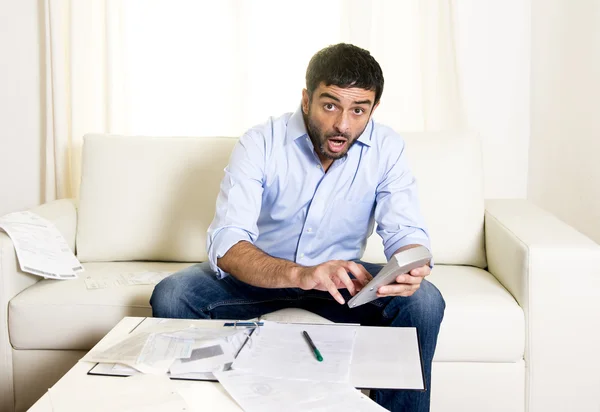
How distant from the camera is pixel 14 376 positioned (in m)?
1.95

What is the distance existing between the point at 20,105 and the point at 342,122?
6.13 feet

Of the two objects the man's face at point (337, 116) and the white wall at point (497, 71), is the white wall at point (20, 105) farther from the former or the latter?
the white wall at point (497, 71)

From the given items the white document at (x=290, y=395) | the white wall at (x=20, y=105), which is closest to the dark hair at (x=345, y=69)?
the white document at (x=290, y=395)

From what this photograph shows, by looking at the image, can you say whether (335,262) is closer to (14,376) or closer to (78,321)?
(78,321)

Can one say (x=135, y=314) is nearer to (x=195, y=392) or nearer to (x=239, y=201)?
(x=239, y=201)

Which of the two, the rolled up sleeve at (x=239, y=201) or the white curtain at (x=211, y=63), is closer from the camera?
the rolled up sleeve at (x=239, y=201)

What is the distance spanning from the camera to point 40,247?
6.77 feet

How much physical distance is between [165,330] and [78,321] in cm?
64

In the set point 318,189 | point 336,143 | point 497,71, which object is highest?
point 497,71

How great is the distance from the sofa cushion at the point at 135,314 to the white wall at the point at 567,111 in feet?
3.20

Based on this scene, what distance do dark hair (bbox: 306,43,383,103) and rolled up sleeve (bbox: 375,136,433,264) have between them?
0.21 metres

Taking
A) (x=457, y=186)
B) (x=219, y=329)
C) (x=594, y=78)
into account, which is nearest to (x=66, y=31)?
(x=457, y=186)

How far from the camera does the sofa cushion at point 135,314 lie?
5.94 ft

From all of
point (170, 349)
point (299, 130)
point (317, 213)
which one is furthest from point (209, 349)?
point (299, 130)
